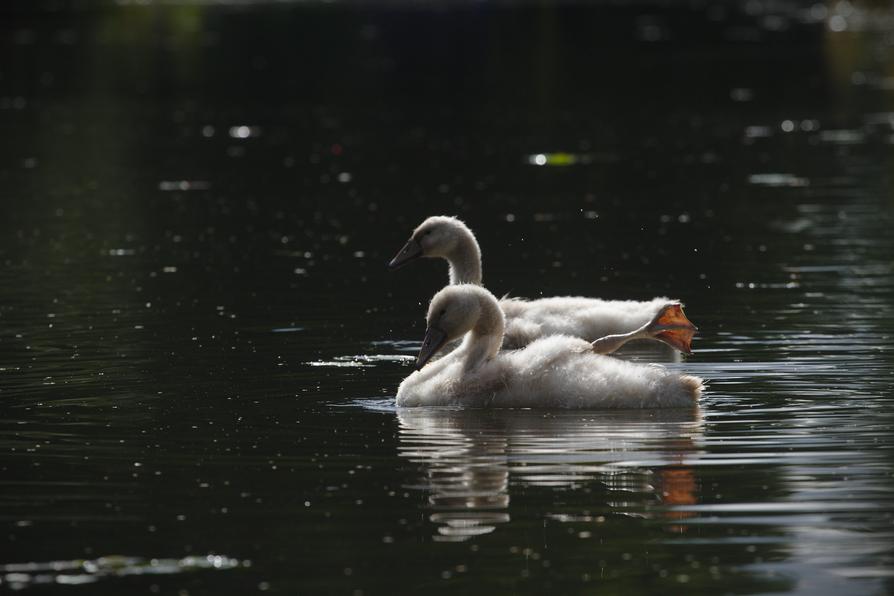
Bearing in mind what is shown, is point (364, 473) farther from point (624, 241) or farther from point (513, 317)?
point (624, 241)

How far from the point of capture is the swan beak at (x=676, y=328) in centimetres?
1205

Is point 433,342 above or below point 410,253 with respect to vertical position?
below

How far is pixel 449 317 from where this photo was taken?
11.7m

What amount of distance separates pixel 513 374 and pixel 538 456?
1467 millimetres

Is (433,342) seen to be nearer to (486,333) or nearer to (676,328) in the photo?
(486,333)

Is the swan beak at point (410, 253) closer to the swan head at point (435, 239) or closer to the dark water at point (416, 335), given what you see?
the swan head at point (435, 239)

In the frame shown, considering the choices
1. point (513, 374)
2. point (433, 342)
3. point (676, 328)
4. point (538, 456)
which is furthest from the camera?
point (676, 328)

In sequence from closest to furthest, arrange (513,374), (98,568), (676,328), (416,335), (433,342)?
(98,568) < (513,374) < (433,342) < (676,328) < (416,335)

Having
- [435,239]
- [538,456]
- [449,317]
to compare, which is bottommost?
[538,456]

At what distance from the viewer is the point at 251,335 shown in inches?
556

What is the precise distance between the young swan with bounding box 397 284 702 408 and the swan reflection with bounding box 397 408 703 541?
86mm

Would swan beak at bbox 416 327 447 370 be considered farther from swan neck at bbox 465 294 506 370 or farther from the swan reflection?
the swan reflection

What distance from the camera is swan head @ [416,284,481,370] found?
38.1 ft

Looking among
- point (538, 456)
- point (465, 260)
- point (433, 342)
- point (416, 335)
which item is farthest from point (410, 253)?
point (538, 456)
